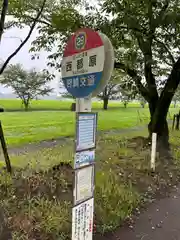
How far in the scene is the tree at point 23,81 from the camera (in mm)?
21967

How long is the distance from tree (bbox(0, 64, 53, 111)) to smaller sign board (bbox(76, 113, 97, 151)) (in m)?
20.1

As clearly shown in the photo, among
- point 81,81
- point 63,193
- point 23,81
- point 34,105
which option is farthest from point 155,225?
point 34,105

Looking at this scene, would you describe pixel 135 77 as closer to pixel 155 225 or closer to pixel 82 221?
pixel 155 225

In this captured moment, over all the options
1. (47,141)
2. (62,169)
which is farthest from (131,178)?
(47,141)

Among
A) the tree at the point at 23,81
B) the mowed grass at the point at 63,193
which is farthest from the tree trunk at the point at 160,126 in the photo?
the tree at the point at 23,81

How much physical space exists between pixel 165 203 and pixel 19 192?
82.2 inches

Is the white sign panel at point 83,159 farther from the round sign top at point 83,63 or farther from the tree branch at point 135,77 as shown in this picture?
the tree branch at point 135,77

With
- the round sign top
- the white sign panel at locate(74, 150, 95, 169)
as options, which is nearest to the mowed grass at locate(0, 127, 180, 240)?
the white sign panel at locate(74, 150, 95, 169)

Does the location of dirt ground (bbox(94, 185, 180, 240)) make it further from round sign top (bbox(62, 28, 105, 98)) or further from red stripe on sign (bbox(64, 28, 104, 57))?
red stripe on sign (bbox(64, 28, 104, 57))

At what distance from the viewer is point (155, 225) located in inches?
124

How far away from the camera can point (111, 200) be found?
3.47m

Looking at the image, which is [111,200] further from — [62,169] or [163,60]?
[163,60]

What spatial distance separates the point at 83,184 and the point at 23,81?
2138 cm

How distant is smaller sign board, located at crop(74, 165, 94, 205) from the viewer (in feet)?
7.15
